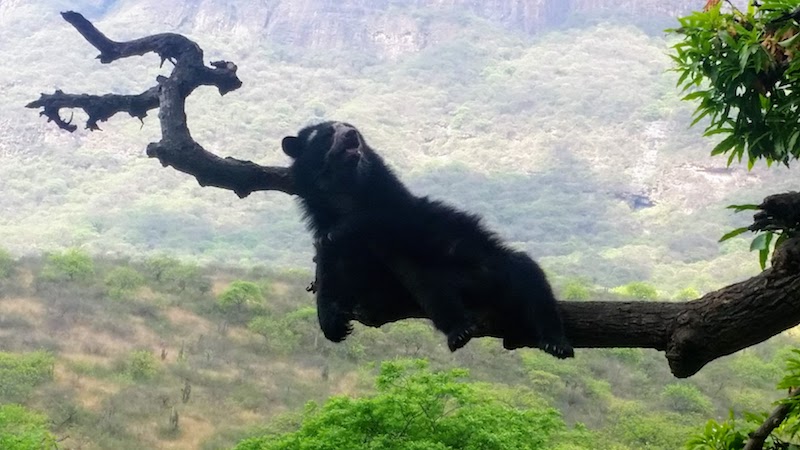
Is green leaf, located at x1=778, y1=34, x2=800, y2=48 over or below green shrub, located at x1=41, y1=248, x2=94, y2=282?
over

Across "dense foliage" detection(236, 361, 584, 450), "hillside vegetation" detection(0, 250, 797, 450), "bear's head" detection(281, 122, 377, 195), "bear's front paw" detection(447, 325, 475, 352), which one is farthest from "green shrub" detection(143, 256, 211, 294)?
"bear's front paw" detection(447, 325, 475, 352)

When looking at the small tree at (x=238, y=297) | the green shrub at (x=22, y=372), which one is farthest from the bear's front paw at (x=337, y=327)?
the small tree at (x=238, y=297)

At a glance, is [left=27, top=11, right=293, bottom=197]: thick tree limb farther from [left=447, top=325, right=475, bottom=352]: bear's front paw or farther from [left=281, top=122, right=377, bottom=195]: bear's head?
[left=447, top=325, right=475, bottom=352]: bear's front paw

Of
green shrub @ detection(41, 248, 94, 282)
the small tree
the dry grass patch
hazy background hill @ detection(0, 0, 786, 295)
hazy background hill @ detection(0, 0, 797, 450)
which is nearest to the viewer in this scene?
hazy background hill @ detection(0, 0, 797, 450)

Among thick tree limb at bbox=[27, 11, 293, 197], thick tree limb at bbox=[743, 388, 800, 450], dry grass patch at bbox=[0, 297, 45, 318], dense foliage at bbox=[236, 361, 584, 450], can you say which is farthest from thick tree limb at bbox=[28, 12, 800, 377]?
dry grass patch at bbox=[0, 297, 45, 318]

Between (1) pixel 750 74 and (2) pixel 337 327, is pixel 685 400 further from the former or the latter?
(1) pixel 750 74

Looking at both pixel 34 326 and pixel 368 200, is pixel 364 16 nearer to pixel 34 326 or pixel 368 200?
pixel 34 326

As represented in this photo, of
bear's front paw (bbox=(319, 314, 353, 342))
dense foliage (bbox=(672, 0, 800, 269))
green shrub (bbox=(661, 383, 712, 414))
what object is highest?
dense foliage (bbox=(672, 0, 800, 269))

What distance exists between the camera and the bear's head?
432 cm

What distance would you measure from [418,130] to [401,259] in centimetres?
6633

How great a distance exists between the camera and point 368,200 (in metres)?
4.18

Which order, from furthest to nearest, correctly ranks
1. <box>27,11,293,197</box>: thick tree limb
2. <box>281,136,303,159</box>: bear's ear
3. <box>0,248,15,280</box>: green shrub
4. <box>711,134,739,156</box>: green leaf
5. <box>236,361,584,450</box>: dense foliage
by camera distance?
<box>0,248,15,280</box>: green shrub → <box>236,361,584,450</box>: dense foliage → <box>281,136,303,159</box>: bear's ear → <box>27,11,293,197</box>: thick tree limb → <box>711,134,739,156</box>: green leaf

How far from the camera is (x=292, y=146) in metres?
4.65

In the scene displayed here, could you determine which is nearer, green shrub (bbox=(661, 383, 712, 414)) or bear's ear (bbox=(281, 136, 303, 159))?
bear's ear (bbox=(281, 136, 303, 159))
